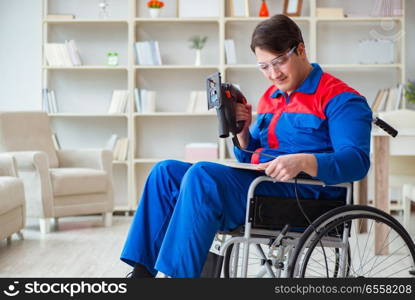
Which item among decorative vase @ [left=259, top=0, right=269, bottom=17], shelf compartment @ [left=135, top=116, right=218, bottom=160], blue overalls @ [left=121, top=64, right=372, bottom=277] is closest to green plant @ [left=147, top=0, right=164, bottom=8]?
decorative vase @ [left=259, top=0, right=269, bottom=17]

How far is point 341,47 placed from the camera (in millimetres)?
5656

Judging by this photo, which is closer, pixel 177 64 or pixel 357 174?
pixel 357 174

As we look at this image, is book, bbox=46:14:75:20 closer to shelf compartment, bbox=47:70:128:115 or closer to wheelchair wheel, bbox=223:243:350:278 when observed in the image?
shelf compartment, bbox=47:70:128:115

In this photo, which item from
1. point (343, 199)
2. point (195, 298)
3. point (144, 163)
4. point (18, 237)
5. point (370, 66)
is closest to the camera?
point (195, 298)

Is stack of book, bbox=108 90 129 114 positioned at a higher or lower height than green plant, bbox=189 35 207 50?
lower

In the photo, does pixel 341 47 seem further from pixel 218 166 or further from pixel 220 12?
pixel 218 166

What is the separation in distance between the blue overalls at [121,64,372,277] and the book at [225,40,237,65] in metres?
Result: 3.34

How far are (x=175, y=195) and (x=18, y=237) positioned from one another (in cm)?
248

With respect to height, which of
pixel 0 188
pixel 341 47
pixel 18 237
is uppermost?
pixel 341 47

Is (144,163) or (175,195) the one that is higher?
(175,195)

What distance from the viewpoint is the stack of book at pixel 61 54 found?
5.46 metres

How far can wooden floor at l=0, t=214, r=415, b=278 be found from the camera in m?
3.18

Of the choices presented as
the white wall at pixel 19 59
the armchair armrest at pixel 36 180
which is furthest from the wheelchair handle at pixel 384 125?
the white wall at pixel 19 59

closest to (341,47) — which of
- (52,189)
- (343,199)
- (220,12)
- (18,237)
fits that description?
(220,12)
